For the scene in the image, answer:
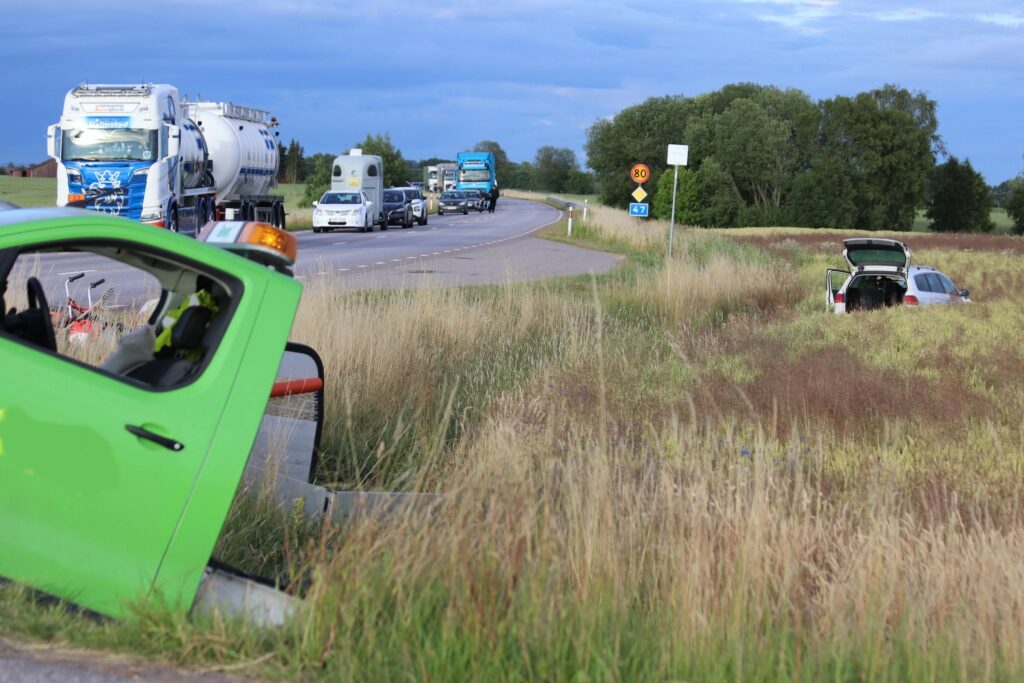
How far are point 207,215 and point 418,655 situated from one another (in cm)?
3301

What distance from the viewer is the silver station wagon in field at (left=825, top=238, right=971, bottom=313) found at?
19734 mm

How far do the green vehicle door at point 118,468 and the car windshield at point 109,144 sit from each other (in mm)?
27154

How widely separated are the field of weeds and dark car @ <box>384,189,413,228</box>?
45.2m

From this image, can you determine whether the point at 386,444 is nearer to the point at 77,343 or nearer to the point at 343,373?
the point at 343,373

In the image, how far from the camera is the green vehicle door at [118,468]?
413cm

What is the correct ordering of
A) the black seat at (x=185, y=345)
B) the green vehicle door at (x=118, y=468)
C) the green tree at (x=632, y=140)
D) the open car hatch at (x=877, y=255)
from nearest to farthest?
the green vehicle door at (x=118, y=468), the black seat at (x=185, y=345), the open car hatch at (x=877, y=255), the green tree at (x=632, y=140)

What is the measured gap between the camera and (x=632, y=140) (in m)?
126

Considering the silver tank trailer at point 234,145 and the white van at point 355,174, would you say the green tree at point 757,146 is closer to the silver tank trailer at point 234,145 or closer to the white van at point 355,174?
the white van at point 355,174

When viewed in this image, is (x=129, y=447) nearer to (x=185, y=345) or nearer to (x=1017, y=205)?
(x=185, y=345)

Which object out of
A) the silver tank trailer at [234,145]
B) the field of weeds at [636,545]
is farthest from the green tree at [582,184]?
the field of weeds at [636,545]

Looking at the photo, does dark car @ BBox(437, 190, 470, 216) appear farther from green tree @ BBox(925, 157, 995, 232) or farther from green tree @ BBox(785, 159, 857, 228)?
green tree @ BBox(925, 157, 995, 232)

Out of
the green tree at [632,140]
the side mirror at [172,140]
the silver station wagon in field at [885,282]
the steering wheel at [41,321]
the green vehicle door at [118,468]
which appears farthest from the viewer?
the green tree at [632,140]

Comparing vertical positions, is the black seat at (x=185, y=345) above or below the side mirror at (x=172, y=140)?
below

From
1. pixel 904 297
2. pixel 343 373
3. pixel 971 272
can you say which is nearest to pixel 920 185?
pixel 971 272
